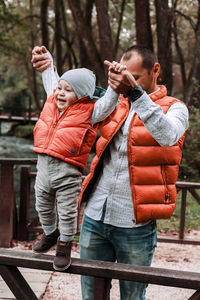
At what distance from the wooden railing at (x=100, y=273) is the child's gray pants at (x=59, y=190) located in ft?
0.74

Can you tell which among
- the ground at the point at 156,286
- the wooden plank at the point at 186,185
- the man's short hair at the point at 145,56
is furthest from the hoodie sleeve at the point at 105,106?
the wooden plank at the point at 186,185

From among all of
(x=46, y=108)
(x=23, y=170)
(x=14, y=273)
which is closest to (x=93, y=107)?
(x=46, y=108)

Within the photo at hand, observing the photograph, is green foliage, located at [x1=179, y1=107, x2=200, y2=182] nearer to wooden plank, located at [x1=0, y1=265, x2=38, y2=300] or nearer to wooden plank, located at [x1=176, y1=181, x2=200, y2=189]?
wooden plank, located at [x1=176, y1=181, x2=200, y2=189]

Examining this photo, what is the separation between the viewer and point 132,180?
213cm

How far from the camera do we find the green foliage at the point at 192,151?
1000 centimetres

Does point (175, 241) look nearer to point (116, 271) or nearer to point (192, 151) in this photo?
point (116, 271)

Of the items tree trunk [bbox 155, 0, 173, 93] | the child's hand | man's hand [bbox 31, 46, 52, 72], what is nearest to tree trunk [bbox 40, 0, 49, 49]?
tree trunk [bbox 155, 0, 173, 93]

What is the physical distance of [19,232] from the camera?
593cm

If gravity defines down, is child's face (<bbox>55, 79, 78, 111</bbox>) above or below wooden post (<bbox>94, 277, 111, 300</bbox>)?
above

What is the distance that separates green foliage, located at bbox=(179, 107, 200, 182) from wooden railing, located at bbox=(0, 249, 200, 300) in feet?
26.8

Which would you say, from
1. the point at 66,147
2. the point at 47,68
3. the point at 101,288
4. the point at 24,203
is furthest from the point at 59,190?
the point at 24,203

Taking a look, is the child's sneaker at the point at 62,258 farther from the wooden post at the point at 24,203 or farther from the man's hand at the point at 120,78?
the wooden post at the point at 24,203

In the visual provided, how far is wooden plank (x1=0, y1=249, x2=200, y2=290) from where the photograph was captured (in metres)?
1.98

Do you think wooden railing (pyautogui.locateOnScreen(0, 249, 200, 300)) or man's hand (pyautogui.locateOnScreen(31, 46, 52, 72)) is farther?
man's hand (pyautogui.locateOnScreen(31, 46, 52, 72))
